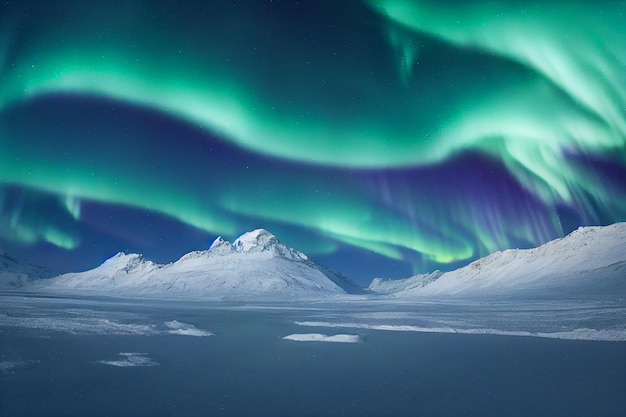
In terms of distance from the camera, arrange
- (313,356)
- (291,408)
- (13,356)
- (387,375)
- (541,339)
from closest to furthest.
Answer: (291,408), (387,375), (13,356), (313,356), (541,339)

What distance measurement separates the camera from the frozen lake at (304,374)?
45.2ft

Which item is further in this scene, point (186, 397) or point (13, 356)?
point (13, 356)

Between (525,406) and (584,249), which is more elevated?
(584,249)

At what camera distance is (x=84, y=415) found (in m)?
12.4

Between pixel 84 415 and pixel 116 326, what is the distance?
2485 centimetres

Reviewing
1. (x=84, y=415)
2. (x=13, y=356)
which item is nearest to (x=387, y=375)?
(x=84, y=415)

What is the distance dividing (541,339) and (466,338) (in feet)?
16.9

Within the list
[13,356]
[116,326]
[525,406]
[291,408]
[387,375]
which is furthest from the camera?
[116,326]

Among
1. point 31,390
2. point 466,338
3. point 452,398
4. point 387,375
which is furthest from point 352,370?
point 466,338

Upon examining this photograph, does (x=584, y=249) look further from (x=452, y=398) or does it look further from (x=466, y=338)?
(x=452, y=398)

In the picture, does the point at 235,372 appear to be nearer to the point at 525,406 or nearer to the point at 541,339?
the point at 525,406

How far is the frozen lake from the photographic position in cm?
1379

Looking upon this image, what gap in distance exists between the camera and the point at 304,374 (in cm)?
1875

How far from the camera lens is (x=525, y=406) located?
1446 cm
